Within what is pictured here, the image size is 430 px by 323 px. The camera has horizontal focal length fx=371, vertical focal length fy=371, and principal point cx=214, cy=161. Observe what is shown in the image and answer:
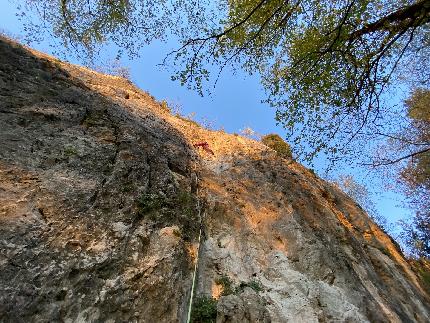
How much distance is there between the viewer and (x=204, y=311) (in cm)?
653

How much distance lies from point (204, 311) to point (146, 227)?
6.01 feet

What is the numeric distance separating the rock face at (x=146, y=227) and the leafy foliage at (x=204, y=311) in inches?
7.3

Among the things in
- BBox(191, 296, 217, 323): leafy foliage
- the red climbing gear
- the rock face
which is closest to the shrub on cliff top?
the rock face

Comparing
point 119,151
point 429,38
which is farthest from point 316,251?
point 429,38

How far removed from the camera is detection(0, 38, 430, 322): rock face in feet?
17.6

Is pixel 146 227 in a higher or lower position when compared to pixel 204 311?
higher

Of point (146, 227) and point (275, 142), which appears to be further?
point (275, 142)

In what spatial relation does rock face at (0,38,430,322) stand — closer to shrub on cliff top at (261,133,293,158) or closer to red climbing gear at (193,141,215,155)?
red climbing gear at (193,141,215,155)

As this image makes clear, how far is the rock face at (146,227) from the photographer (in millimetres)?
5375

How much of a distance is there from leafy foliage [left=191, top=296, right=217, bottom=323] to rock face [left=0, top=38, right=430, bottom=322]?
19 cm

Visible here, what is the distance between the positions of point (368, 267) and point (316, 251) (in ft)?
8.73

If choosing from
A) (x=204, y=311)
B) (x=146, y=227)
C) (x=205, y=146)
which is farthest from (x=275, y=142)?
(x=204, y=311)

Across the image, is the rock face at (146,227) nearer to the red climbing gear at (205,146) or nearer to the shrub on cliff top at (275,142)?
the red climbing gear at (205,146)

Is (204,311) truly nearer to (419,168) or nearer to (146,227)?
(146,227)
